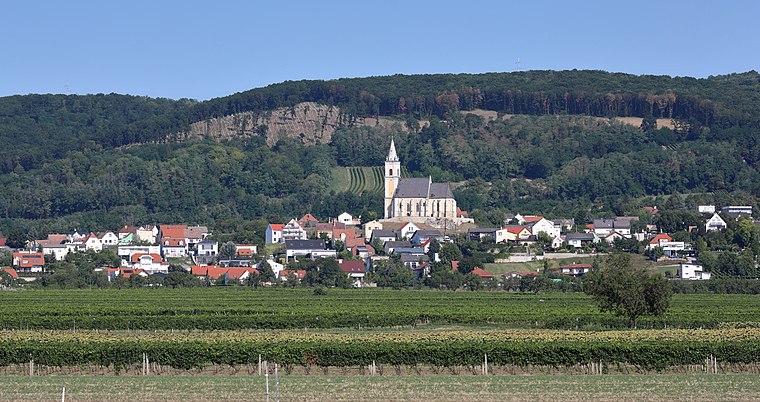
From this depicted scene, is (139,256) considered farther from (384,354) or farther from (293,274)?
(384,354)

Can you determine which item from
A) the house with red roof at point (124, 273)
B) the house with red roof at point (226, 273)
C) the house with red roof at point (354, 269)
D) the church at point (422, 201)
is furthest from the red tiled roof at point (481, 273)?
the church at point (422, 201)

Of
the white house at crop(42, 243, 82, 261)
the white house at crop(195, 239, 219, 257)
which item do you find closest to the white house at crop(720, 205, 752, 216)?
the white house at crop(195, 239, 219, 257)

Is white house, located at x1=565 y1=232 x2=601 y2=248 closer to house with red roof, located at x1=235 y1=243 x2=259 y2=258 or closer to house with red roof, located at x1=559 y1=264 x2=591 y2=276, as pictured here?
house with red roof, located at x1=559 y1=264 x2=591 y2=276

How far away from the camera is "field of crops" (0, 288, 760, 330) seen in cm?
5719

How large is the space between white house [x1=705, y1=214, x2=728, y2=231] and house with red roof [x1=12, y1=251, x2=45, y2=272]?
60.1m

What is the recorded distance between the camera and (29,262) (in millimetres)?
120375

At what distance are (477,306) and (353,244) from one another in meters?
59.3

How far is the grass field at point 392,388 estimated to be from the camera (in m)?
32.8

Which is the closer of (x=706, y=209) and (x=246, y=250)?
(x=246, y=250)

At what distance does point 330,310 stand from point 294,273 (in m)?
42.9

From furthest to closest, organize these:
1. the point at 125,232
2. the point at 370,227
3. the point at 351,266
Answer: the point at 125,232 < the point at 370,227 < the point at 351,266

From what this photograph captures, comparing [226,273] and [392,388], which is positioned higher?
[392,388]

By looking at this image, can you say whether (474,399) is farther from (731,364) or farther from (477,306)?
(477,306)

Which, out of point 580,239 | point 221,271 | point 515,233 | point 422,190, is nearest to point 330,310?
point 221,271
